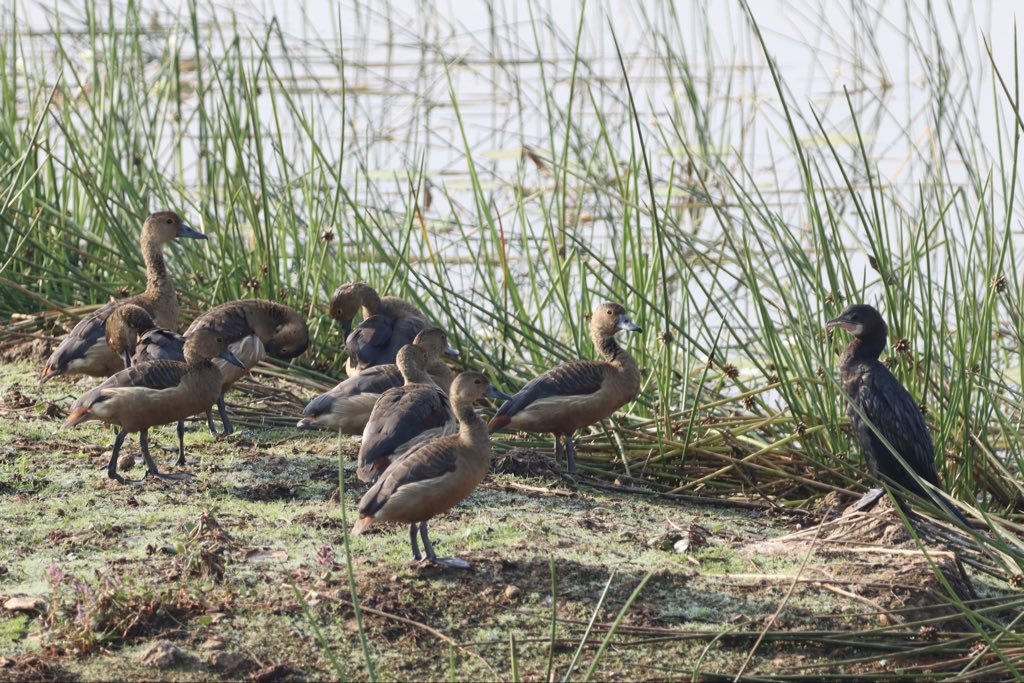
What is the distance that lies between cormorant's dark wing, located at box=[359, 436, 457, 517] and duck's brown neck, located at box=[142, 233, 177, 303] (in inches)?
107

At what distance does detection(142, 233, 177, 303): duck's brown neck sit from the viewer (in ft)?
21.8

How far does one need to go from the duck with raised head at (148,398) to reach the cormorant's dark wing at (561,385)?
1171mm

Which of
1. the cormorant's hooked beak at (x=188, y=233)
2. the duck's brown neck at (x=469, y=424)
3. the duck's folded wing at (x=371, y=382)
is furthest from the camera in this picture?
the cormorant's hooked beak at (x=188, y=233)

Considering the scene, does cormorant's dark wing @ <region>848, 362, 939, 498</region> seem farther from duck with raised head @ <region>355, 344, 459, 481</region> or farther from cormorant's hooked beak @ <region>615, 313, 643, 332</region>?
duck with raised head @ <region>355, 344, 459, 481</region>

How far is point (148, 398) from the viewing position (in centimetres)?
515

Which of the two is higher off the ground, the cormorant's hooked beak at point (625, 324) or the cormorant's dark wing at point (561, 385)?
the cormorant's hooked beak at point (625, 324)

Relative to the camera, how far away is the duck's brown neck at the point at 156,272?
6652 mm

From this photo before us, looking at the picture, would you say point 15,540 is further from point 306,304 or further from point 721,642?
point 306,304

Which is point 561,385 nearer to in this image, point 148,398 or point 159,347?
point 148,398

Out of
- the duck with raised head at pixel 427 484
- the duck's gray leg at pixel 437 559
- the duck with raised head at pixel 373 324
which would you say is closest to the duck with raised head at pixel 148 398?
the duck with raised head at pixel 373 324

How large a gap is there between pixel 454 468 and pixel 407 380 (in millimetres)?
1247

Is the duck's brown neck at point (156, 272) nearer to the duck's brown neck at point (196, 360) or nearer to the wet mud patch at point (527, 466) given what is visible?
the duck's brown neck at point (196, 360)

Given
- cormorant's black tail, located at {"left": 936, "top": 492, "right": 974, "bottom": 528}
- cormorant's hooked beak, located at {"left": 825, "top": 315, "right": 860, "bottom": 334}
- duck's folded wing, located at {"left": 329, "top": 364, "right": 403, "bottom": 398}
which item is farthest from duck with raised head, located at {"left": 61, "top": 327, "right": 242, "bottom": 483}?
cormorant's black tail, located at {"left": 936, "top": 492, "right": 974, "bottom": 528}

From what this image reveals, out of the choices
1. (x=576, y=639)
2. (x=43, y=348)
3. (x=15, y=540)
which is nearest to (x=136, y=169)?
(x=43, y=348)
